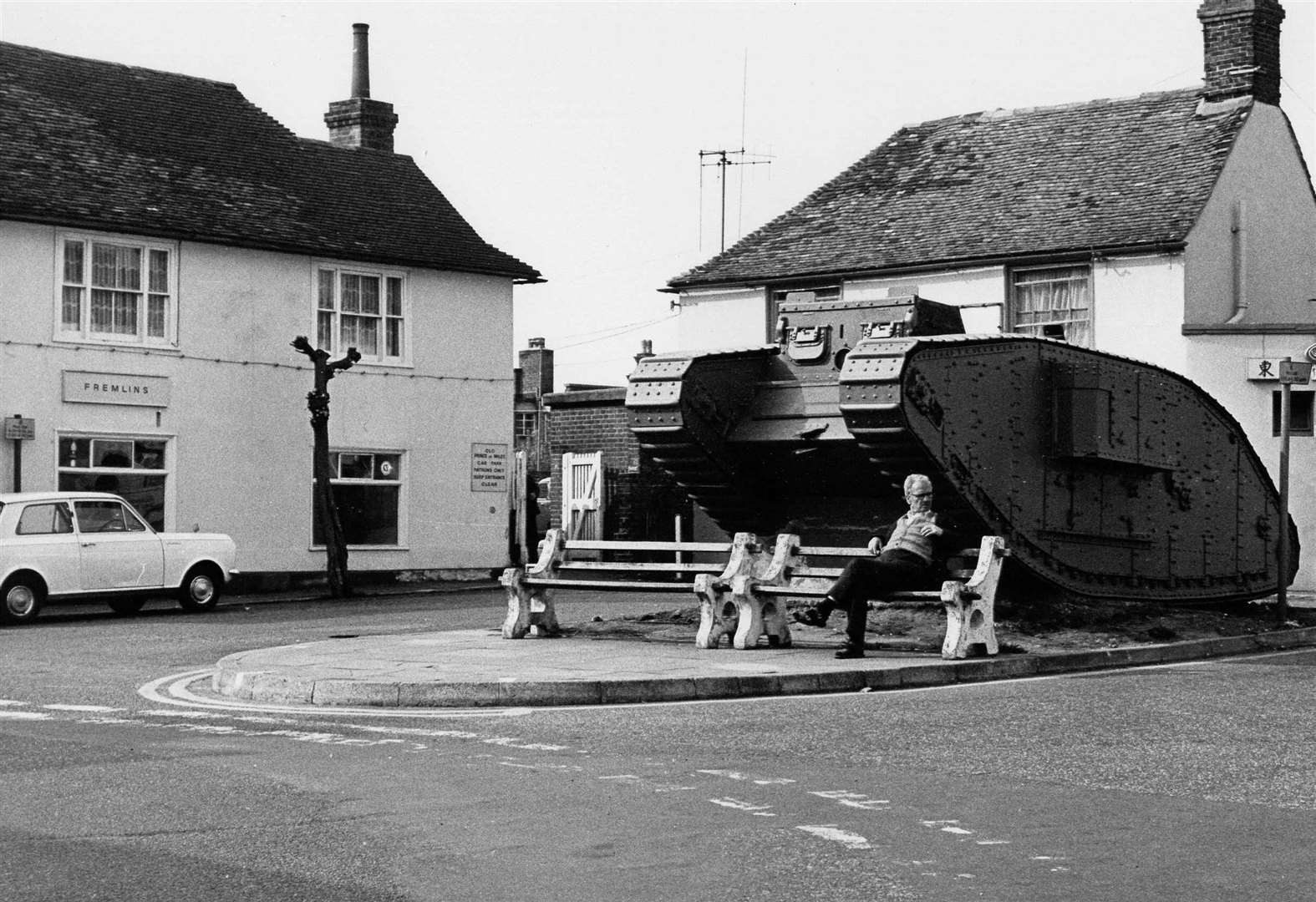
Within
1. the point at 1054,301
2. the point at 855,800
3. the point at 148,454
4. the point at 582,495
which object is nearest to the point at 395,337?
the point at 148,454

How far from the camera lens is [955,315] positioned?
17.9 m

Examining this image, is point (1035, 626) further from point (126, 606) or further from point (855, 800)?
point (126, 606)

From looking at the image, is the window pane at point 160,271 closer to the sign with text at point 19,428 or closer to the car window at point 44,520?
the sign with text at point 19,428

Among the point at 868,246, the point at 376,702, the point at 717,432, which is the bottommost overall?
the point at 376,702

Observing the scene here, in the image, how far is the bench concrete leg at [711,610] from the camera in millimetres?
15656

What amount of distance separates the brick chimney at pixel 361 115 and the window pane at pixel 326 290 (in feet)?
17.3

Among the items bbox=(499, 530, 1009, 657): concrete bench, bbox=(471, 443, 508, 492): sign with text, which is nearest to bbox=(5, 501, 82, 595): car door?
bbox=(499, 530, 1009, 657): concrete bench

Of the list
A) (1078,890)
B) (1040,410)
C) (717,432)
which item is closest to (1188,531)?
(1040,410)

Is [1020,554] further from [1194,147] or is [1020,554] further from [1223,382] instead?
[1194,147]

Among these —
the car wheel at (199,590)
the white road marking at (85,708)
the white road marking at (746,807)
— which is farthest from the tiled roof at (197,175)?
the white road marking at (746,807)

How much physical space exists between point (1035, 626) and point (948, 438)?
1.93 metres

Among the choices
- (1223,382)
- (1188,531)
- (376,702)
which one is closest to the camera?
(376,702)

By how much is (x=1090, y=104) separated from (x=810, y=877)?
3059 centimetres

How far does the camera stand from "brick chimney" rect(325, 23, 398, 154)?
122 feet
